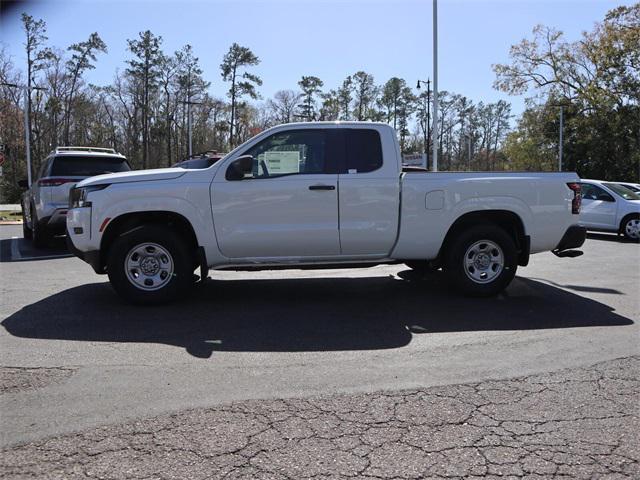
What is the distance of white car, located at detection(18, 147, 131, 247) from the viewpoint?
33.9 feet

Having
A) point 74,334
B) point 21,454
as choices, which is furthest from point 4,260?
point 21,454

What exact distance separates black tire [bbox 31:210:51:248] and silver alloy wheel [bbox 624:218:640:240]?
1380cm

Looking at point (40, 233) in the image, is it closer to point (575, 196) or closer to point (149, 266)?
point (149, 266)

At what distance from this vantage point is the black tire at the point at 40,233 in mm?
10883

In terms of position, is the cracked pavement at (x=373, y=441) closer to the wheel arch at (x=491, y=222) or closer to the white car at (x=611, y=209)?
the wheel arch at (x=491, y=222)

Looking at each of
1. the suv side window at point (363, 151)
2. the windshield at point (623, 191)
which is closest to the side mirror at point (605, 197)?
the windshield at point (623, 191)

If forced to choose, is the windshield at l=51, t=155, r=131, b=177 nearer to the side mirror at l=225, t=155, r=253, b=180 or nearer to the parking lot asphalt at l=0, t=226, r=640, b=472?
the parking lot asphalt at l=0, t=226, r=640, b=472

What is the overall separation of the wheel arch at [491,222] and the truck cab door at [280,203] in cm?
A: 144

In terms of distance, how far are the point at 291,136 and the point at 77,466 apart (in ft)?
14.5

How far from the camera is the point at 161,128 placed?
56906 mm

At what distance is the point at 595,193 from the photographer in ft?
47.8

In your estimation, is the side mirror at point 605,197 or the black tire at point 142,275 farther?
the side mirror at point 605,197

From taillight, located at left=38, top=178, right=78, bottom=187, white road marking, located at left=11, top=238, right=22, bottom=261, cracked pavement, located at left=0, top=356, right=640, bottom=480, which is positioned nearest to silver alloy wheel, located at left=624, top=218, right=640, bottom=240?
cracked pavement, located at left=0, top=356, right=640, bottom=480

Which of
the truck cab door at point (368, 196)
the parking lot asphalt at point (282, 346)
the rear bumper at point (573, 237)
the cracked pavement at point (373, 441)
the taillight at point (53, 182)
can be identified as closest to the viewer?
the cracked pavement at point (373, 441)
